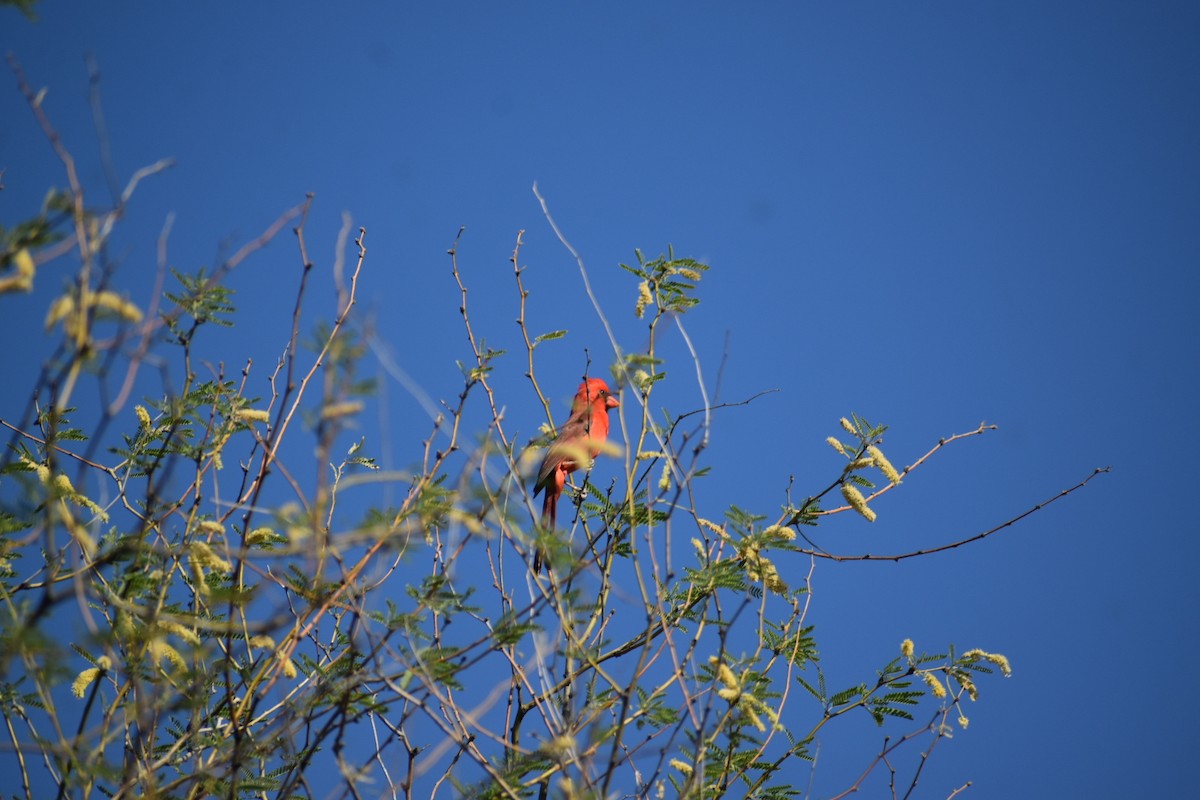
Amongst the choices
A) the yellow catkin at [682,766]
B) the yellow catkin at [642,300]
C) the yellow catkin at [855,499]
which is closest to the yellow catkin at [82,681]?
the yellow catkin at [682,766]

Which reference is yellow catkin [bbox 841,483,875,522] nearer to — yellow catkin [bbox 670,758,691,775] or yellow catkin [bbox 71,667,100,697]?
yellow catkin [bbox 670,758,691,775]

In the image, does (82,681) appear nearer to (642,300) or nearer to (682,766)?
(682,766)

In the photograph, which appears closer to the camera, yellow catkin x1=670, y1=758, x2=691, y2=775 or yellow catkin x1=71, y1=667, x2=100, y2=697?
yellow catkin x1=71, y1=667, x2=100, y2=697

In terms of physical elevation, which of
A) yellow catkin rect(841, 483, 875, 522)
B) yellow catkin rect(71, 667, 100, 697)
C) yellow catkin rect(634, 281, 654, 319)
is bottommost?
yellow catkin rect(71, 667, 100, 697)

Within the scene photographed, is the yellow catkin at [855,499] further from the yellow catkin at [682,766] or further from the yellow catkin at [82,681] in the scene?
the yellow catkin at [82,681]

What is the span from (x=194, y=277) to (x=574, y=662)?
71.1 inches

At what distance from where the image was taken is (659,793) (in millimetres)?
3531

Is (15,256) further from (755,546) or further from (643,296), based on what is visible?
(755,546)

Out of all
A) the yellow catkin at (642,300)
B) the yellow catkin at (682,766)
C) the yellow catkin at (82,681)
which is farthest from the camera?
the yellow catkin at (642,300)

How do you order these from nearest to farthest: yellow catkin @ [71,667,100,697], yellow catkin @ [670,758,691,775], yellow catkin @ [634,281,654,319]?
yellow catkin @ [71,667,100,697] → yellow catkin @ [670,758,691,775] → yellow catkin @ [634,281,654,319]

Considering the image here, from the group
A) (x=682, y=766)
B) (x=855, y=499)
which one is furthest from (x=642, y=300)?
(x=682, y=766)

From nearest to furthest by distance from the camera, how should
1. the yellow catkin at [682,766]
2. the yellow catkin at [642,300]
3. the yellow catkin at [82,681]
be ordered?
the yellow catkin at [82,681] → the yellow catkin at [682,766] → the yellow catkin at [642,300]

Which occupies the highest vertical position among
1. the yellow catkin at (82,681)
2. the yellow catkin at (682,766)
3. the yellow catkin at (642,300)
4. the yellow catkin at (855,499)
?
the yellow catkin at (642,300)

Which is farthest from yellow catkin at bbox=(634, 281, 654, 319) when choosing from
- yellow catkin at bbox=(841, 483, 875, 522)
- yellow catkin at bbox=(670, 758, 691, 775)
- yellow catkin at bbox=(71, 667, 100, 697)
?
yellow catkin at bbox=(71, 667, 100, 697)
